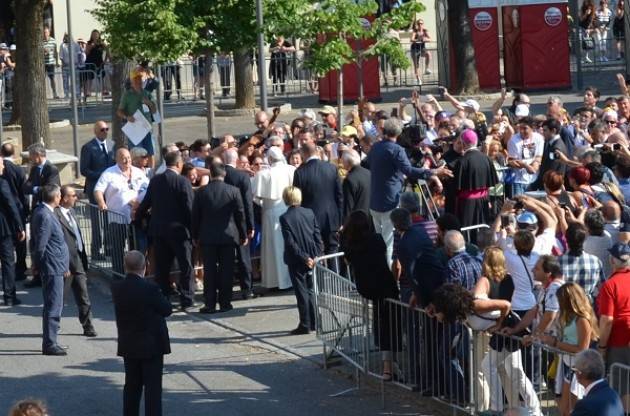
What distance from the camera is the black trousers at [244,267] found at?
51.9ft

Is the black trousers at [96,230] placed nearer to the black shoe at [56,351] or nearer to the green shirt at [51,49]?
the black shoe at [56,351]

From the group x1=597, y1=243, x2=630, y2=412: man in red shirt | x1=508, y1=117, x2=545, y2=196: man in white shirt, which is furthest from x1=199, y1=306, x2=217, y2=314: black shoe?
x1=597, y1=243, x2=630, y2=412: man in red shirt

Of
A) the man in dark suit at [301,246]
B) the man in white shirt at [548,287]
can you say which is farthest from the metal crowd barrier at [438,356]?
the man in dark suit at [301,246]

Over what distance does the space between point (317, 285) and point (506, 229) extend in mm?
2064

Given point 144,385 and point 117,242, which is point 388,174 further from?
point 144,385

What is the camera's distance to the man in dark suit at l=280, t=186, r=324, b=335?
14.3m

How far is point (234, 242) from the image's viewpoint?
50.2ft

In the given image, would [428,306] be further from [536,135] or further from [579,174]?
[536,135]

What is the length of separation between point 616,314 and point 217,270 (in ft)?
20.6

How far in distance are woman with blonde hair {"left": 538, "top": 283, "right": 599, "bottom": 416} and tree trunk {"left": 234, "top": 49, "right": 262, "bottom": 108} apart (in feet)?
63.9

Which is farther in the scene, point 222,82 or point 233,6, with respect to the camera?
point 222,82

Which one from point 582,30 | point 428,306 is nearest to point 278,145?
point 428,306

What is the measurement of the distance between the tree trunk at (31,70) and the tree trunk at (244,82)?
563 cm

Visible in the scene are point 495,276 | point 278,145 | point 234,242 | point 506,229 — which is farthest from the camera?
point 278,145
